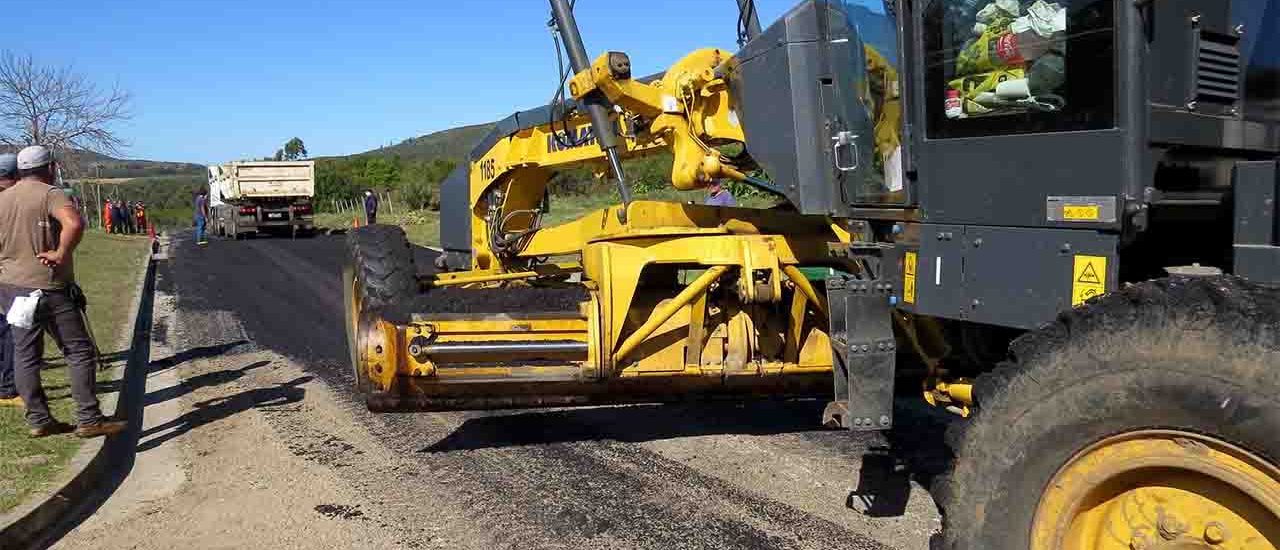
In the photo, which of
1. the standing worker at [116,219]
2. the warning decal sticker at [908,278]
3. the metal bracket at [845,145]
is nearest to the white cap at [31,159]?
the metal bracket at [845,145]

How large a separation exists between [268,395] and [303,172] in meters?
28.2

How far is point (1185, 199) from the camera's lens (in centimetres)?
331

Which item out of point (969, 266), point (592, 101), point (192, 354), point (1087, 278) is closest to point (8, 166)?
point (592, 101)

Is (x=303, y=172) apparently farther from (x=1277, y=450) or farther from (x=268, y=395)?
(x=1277, y=450)

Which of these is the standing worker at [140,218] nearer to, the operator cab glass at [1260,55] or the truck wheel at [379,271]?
the truck wheel at [379,271]

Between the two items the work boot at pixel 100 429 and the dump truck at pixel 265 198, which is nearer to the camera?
the work boot at pixel 100 429

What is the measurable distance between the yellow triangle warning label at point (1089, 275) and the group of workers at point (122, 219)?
39.3 m

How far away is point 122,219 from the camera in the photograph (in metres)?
39.6

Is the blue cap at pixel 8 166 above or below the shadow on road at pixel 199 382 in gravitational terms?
above

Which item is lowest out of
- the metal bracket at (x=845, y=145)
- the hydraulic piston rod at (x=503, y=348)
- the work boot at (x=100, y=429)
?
the work boot at (x=100, y=429)

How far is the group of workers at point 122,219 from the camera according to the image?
3725 cm

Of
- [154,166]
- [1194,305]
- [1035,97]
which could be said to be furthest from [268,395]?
[154,166]

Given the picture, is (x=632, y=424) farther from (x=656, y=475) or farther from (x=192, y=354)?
(x=192, y=354)

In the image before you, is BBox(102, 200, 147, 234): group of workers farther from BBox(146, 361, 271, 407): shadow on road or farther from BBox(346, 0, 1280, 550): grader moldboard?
BBox(346, 0, 1280, 550): grader moldboard
